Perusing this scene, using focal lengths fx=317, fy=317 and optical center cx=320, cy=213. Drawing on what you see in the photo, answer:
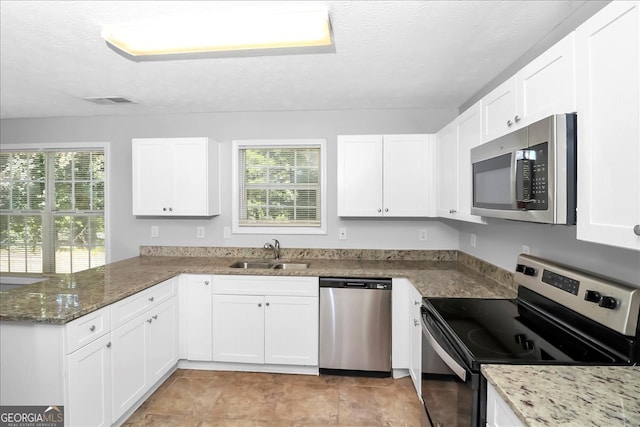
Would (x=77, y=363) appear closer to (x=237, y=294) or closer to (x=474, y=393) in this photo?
(x=237, y=294)

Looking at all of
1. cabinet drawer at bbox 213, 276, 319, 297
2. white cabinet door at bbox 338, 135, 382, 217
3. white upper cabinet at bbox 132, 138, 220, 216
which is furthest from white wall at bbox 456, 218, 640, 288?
white upper cabinet at bbox 132, 138, 220, 216

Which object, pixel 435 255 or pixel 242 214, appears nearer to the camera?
pixel 435 255

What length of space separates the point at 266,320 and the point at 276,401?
594mm

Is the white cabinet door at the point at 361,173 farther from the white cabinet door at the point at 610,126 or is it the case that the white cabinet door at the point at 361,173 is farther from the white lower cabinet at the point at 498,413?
the white lower cabinet at the point at 498,413

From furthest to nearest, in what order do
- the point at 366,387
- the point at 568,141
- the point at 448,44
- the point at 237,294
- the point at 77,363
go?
the point at 237,294
the point at 366,387
the point at 448,44
the point at 77,363
the point at 568,141

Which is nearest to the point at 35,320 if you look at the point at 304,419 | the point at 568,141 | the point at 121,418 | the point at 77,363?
the point at 77,363

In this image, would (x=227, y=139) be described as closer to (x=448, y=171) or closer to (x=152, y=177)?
(x=152, y=177)

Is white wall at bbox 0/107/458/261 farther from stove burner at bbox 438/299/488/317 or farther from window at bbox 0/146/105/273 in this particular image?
stove burner at bbox 438/299/488/317

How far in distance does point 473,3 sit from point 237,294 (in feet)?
8.12

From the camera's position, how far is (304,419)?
2.12 m

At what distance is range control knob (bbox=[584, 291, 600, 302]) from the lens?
1.26 meters

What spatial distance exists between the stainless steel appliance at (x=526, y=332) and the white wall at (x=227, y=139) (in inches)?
55.3

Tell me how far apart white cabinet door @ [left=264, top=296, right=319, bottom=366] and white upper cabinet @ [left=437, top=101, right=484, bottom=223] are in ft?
4.41

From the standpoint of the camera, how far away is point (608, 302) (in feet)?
3.91
